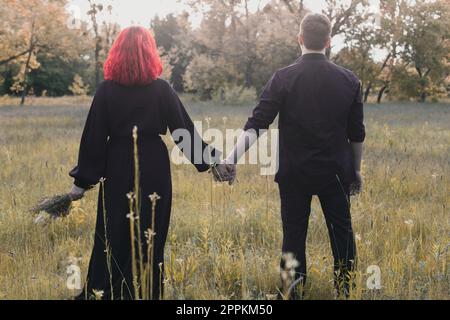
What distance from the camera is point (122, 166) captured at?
10.5 ft

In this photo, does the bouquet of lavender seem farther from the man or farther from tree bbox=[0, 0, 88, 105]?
tree bbox=[0, 0, 88, 105]

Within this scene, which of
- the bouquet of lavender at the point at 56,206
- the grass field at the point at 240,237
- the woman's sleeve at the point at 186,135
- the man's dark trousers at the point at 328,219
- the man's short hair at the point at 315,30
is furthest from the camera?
the bouquet of lavender at the point at 56,206

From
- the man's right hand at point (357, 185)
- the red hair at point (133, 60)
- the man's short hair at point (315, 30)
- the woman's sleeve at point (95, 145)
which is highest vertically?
the man's short hair at point (315, 30)

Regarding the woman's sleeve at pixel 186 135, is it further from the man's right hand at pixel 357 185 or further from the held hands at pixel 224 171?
the man's right hand at pixel 357 185

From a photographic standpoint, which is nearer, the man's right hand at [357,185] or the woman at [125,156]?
the woman at [125,156]

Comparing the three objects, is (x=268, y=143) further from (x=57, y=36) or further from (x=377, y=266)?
(x=57, y=36)

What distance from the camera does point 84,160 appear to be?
3256mm

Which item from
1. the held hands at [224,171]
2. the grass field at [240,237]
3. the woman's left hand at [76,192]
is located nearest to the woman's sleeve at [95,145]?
the woman's left hand at [76,192]

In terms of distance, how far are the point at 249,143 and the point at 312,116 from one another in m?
0.49

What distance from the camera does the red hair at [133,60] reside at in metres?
3.11

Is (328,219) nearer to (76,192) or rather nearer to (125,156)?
(125,156)

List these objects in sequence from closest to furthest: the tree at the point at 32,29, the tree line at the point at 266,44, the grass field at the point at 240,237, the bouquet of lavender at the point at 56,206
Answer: the grass field at the point at 240,237 < the bouquet of lavender at the point at 56,206 < the tree at the point at 32,29 < the tree line at the point at 266,44

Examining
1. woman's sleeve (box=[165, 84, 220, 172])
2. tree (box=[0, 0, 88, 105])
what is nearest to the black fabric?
woman's sleeve (box=[165, 84, 220, 172])

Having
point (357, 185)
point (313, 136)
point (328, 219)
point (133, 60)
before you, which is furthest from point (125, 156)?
point (357, 185)
